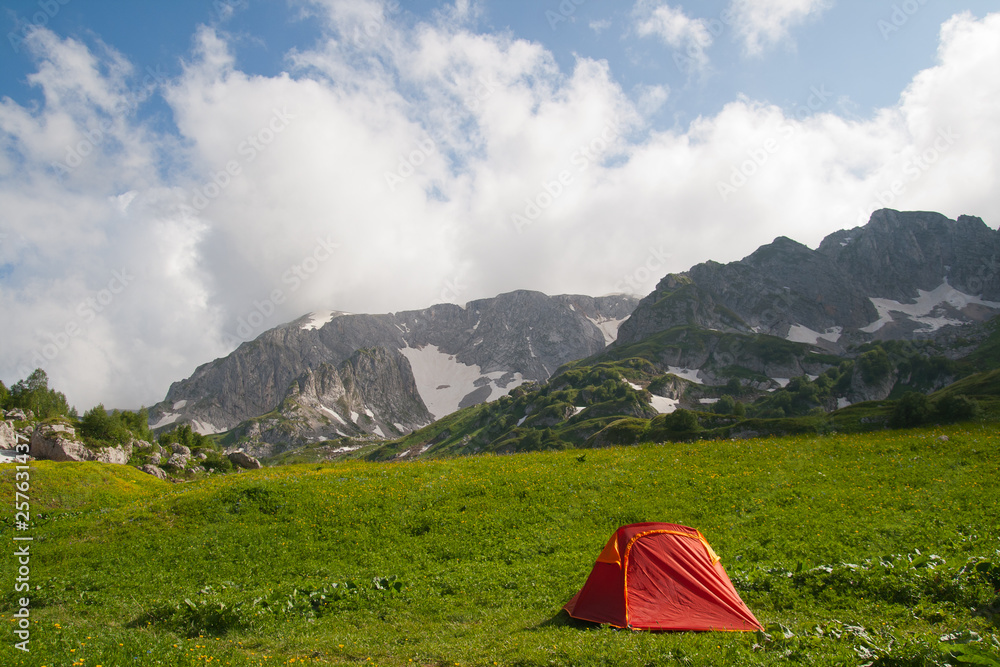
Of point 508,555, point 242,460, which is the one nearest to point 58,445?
point 242,460

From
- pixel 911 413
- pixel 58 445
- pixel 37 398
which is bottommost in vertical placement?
pixel 911 413

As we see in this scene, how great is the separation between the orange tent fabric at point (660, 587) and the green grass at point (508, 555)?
0.88 meters

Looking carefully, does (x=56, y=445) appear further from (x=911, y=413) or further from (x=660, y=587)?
(x=911, y=413)

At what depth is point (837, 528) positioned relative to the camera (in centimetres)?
2366

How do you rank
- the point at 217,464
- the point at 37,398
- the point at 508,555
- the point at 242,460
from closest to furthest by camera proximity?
the point at 508,555 → the point at 242,460 → the point at 217,464 → the point at 37,398

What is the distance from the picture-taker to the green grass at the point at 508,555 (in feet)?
47.0

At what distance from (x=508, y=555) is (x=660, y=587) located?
935 cm

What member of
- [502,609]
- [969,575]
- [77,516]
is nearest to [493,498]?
[502,609]

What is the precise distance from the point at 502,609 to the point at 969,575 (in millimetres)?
15534

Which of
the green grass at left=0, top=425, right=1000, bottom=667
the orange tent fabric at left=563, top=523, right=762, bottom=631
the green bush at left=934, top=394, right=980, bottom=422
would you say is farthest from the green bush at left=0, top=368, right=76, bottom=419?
the green bush at left=934, top=394, right=980, bottom=422

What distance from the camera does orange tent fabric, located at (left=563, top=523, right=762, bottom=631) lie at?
16344mm

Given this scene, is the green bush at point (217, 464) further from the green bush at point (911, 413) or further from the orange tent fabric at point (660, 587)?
the green bush at point (911, 413)

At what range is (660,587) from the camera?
1738 cm

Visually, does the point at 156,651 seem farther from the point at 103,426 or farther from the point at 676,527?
the point at 103,426
